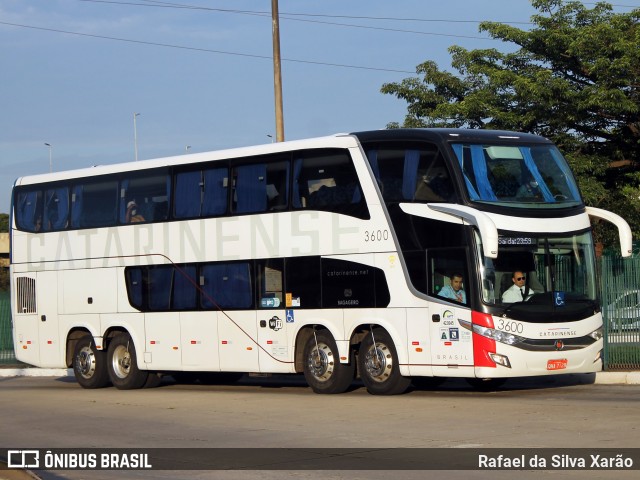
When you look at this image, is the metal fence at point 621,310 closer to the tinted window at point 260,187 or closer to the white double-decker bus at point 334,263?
the white double-decker bus at point 334,263

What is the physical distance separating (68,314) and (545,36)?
14884 mm

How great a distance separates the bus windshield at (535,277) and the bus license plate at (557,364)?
0.72 metres

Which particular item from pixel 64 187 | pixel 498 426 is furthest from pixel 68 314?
pixel 498 426

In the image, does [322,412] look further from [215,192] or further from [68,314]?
[68,314]

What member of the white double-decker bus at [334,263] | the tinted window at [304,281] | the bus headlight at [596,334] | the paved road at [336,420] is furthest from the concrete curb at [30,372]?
the bus headlight at [596,334]

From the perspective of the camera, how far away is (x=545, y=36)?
31.6 meters

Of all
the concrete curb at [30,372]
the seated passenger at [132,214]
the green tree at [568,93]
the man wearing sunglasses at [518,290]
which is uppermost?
the green tree at [568,93]

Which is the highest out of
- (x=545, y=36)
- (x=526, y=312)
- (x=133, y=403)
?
(x=545, y=36)

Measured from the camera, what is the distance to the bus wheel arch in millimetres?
24250

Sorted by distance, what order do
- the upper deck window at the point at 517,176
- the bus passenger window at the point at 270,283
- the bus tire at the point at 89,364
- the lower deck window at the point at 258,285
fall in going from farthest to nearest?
1. the bus tire at the point at 89,364
2. the bus passenger window at the point at 270,283
3. the lower deck window at the point at 258,285
4. the upper deck window at the point at 517,176

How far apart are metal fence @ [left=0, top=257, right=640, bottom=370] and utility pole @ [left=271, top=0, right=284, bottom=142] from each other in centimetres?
927

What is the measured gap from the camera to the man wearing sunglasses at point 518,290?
1797 cm

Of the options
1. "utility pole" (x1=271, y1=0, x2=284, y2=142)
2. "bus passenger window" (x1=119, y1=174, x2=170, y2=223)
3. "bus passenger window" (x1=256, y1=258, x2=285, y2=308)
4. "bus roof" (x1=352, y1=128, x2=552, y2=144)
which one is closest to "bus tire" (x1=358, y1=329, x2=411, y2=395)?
"bus passenger window" (x1=256, y1=258, x2=285, y2=308)

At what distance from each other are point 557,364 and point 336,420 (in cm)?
434
